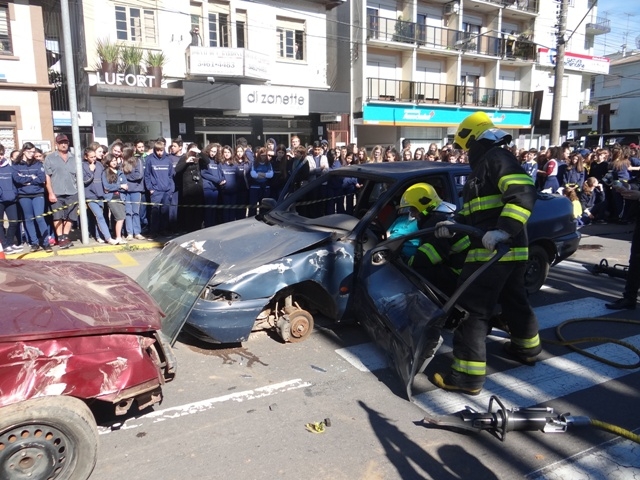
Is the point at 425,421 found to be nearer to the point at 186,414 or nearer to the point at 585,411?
the point at 585,411

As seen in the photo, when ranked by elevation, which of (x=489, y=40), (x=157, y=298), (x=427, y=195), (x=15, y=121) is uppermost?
(x=489, y=40)

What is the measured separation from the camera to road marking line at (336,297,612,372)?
13.7ft

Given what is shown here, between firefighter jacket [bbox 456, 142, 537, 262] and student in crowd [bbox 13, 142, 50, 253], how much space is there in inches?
291

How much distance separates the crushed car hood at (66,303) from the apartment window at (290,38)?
1887cm

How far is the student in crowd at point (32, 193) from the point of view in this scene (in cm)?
832

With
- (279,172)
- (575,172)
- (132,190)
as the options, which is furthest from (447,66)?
(132,190)

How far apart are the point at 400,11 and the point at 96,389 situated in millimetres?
28049

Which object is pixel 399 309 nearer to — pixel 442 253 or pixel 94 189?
pixel 442 253

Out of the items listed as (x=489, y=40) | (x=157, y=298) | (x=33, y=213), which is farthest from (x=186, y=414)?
(x=489, y=40)

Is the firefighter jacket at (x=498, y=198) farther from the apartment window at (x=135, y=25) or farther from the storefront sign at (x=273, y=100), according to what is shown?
the apartment window at (x=135, y=25)

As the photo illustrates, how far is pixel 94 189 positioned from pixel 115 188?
35 centimetres

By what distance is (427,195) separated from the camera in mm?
4516

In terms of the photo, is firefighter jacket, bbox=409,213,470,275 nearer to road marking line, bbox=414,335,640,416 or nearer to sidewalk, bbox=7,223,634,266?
road marking line, bbox=414,335,640,416

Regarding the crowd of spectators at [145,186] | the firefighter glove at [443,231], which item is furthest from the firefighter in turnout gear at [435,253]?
the crowd of spectators at [145,186]
